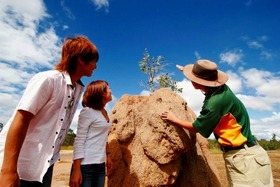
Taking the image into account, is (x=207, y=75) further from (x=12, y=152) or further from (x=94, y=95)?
(x=12, y=152)

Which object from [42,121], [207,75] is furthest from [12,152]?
[207,75]

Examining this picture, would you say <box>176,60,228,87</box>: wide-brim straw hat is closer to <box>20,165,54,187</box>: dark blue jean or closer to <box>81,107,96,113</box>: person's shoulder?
<box>81,107,96,113</box>: person's shoulder

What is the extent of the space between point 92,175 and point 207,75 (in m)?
1.74

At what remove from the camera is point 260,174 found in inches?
110

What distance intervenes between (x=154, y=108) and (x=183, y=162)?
1.11m

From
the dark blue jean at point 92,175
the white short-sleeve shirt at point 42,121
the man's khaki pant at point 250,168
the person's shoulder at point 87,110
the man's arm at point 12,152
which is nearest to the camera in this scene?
the man's arm at point 12,152

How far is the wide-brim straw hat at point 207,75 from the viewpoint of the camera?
3156mm

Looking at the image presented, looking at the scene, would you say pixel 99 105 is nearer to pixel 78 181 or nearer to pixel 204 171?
pixel 78 181

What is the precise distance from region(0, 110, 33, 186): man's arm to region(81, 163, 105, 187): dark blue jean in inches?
54.3

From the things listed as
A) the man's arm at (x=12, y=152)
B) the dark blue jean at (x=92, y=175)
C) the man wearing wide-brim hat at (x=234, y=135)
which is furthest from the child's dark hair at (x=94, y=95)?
the man's arm at (x=12, y=152)

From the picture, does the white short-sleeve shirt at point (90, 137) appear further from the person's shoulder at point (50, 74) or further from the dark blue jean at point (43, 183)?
the person's shoulder at point (50, 74)

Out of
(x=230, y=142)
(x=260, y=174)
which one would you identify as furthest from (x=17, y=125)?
(x=260, y=174)

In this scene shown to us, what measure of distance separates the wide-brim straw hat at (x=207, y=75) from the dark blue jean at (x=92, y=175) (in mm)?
1500

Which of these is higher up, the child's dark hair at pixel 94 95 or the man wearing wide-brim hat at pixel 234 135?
the child's dark hair at pixel 94 95
